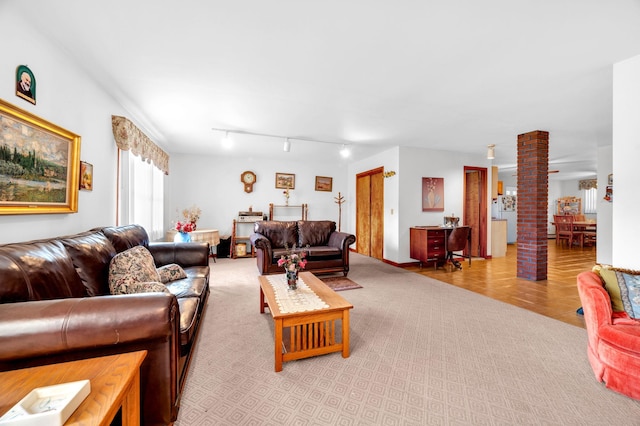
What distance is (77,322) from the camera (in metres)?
1.11

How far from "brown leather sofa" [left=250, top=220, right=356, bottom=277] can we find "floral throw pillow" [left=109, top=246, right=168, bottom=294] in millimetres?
1925

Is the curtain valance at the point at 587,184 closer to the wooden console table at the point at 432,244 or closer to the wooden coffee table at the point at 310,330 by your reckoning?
the wooden console table at the point at 432,244

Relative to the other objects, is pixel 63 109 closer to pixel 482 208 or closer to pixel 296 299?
pixel 296 299

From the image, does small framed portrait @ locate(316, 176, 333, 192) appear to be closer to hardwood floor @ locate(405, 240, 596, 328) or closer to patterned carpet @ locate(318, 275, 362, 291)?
hardwood floor @ locate(405, 240, 596, 328)

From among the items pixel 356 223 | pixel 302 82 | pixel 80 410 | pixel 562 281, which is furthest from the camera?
pixel 356 223

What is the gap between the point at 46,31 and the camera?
1902mm

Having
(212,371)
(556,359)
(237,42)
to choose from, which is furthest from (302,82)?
(556,359)

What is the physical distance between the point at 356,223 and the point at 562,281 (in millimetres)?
4155

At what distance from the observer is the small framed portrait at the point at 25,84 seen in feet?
5.62

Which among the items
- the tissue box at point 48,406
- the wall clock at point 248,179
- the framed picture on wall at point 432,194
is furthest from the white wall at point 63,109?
the framed picture on wall at point 432,194

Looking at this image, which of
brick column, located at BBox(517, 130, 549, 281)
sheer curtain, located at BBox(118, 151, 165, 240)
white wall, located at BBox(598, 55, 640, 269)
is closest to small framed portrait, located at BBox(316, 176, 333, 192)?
sheer curtain, located at BBox(118, 151, 165, 240)

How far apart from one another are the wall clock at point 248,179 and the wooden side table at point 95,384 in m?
5.58

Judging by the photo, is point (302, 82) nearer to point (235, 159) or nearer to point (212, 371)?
point (212, 371)

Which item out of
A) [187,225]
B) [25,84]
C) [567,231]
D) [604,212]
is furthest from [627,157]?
[567,231]
